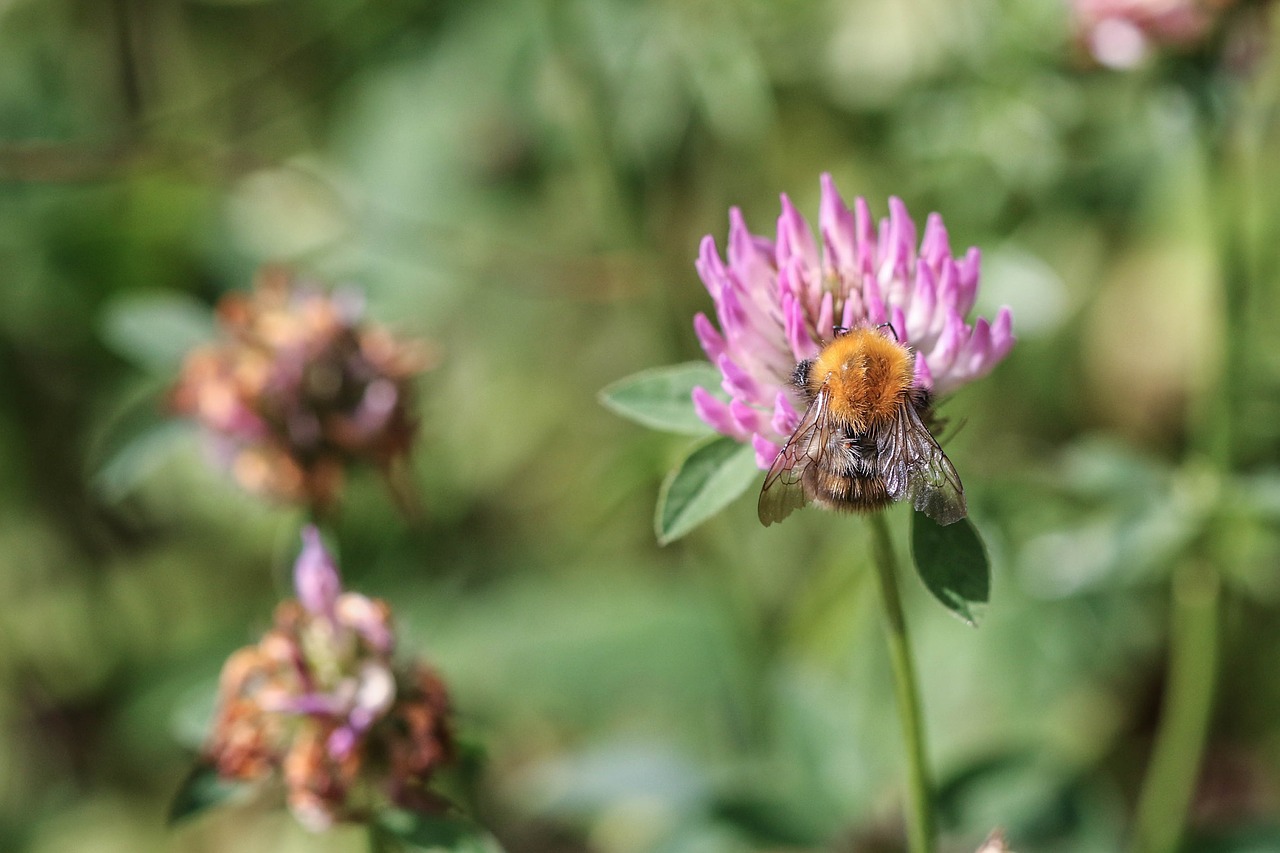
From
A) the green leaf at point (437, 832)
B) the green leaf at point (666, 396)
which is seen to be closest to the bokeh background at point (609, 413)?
the green leaf at point (437, 832)

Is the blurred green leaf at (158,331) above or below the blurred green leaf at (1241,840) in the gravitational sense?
above

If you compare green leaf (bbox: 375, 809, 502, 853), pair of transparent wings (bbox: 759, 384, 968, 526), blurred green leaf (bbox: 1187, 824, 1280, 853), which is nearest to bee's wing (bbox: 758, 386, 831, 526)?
pair of transparent wings (bbox: 759, 384, 968, 526)

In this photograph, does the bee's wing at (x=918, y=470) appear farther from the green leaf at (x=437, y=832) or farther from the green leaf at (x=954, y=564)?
the green leaf at (x=437, y=832)

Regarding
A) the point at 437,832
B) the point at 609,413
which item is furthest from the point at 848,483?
the point at 609,413

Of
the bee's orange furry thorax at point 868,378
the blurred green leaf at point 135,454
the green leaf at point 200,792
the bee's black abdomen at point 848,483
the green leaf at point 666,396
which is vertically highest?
the blurred green leaf at point 135,454

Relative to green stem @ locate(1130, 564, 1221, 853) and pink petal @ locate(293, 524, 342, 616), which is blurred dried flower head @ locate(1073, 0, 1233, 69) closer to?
green stem @ locate(1130, 564, 1221, 853)

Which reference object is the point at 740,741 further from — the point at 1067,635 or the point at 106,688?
the point at 106,688
